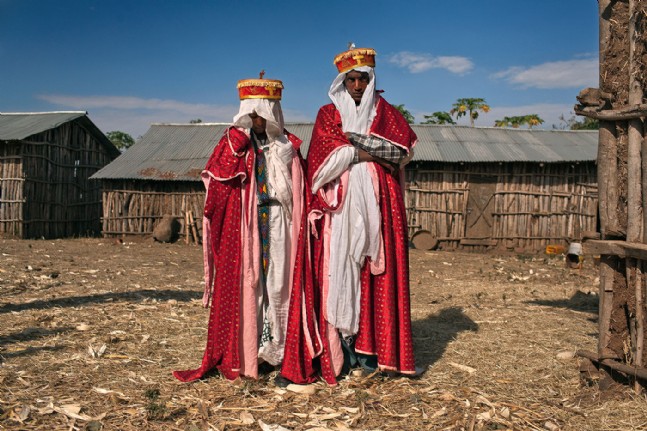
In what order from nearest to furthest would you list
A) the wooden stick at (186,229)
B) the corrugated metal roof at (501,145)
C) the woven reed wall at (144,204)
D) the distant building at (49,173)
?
the corrugated metal roof at (501,145) < the wooden stick at (186,229) < the woven reed wall at (144,204) < the distant building at (49,173)

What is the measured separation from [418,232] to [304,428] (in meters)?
12.8

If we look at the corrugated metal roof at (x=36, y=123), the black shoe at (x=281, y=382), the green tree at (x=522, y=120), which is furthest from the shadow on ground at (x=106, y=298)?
the green tree at (x=522, y=120)

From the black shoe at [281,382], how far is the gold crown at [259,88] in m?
2.07

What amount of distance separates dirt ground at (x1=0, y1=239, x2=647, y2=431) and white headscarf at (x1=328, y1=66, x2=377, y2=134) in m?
1.87

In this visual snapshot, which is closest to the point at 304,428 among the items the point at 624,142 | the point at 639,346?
the point at 639,346

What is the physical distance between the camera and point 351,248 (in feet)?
13.5

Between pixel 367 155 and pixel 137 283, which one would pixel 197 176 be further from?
pixel 367 155

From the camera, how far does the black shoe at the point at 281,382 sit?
163 inches

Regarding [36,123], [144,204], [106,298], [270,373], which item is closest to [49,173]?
[36,123]

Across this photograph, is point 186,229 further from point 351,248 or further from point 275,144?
point 351,248

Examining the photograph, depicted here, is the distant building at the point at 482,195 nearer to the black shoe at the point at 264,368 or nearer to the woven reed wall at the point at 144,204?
the woven reed wall at the point at 144,204

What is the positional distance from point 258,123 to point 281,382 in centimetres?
193

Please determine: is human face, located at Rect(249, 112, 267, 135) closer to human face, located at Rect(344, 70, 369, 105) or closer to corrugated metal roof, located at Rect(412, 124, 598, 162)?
human face, located at Rect(344, 70, 369, 105)

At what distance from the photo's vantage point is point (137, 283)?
8.79 metres
